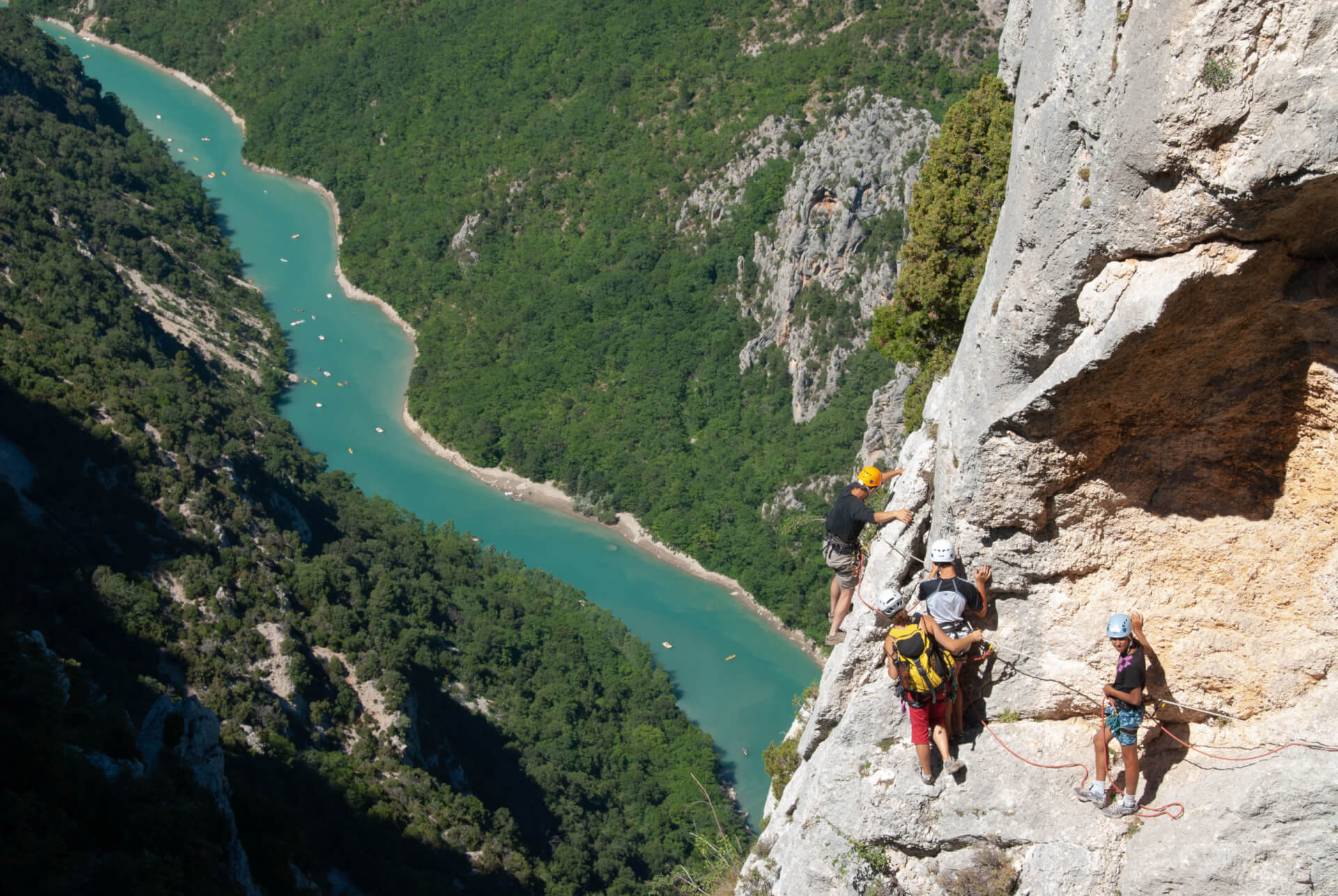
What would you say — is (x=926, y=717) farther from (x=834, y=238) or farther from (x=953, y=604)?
(x=834, y=238)

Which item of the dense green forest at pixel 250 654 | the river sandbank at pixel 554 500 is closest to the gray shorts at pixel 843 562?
the dense green forest at pixel 250 654

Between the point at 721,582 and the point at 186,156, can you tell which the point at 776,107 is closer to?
the point at 721,582

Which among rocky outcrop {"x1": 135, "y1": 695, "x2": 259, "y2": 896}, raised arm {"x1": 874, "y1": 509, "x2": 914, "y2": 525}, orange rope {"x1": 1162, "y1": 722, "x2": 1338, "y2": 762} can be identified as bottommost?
rocky outcrop {"x1": 135, "y1": 695, "x2": 259, "y2": 896}

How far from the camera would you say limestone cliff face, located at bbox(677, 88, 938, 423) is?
6681 centimetres

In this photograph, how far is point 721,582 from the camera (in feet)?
221

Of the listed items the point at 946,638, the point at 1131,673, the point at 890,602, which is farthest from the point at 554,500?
the point at 1131,673

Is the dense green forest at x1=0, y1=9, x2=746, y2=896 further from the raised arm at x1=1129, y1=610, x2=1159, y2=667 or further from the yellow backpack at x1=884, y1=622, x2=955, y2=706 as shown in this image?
the raised arm at x1=1129, y1=610, x2=1159, y2=667

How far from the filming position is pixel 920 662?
35.6 ft

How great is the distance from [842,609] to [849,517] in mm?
1678

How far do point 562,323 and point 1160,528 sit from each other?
75.4 metres

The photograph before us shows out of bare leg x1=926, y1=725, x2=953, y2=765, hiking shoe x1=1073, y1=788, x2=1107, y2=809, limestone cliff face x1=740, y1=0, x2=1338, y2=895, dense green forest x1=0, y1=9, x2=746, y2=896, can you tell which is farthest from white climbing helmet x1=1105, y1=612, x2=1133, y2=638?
dense green forest x1=0, y1=9, x2=746, y2=896

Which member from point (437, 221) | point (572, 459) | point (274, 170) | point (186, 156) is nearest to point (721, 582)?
point (572, 459)

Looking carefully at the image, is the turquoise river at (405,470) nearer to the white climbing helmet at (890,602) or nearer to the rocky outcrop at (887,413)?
the rocky outcrop at (887,413)

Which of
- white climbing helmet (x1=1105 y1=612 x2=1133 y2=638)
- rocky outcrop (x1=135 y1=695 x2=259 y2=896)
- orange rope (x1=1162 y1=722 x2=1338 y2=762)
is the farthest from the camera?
A: rocky outcrop (x1=135 y1=695 x2=259 y2=896)
